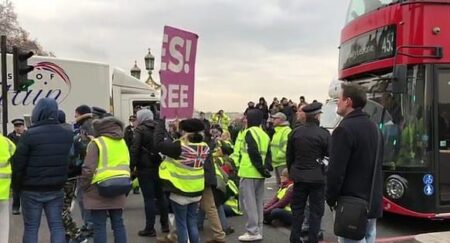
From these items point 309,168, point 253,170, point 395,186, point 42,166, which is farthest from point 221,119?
point 42,166

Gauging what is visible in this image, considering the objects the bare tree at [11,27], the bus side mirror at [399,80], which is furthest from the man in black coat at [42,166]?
the bare tree at [11,27]

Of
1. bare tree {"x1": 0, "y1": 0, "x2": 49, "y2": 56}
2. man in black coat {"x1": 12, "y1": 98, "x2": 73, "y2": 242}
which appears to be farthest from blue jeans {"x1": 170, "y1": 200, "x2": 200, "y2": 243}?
bare tree {"x1": 0, "y1": 0, "x2": 49, "y2": 56}

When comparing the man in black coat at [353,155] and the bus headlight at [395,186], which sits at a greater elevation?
the man in black coat at [353,155]

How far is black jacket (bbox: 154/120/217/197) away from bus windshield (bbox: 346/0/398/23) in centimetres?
378

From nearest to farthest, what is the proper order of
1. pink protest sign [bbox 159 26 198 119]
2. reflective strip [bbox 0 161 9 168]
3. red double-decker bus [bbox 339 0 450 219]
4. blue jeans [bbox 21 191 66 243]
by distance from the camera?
reflective strip [bbox 0 161 9 168] < blue jeans [bbox 21 191 66 243] < pink protest sign [bbox 159 26 198 119] < red double-decker bus [bbox 339 0 450 219]

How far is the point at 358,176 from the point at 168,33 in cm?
295

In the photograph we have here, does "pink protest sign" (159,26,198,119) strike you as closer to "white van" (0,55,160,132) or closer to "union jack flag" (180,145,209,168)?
"union jack flag" (180,145,209,168)

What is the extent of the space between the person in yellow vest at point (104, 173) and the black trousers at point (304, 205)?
1940 millimetres

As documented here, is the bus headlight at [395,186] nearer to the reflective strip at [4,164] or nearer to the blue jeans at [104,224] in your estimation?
the blue jeans at [104,224]

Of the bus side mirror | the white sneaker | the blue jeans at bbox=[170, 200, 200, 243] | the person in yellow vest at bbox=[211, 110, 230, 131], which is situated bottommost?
the white sneaker

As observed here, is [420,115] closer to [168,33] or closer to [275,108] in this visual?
[168,33]

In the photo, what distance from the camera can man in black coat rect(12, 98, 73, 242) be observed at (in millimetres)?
5367

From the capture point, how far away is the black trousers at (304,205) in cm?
634

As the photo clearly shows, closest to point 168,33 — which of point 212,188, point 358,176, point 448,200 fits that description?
point 212,188
